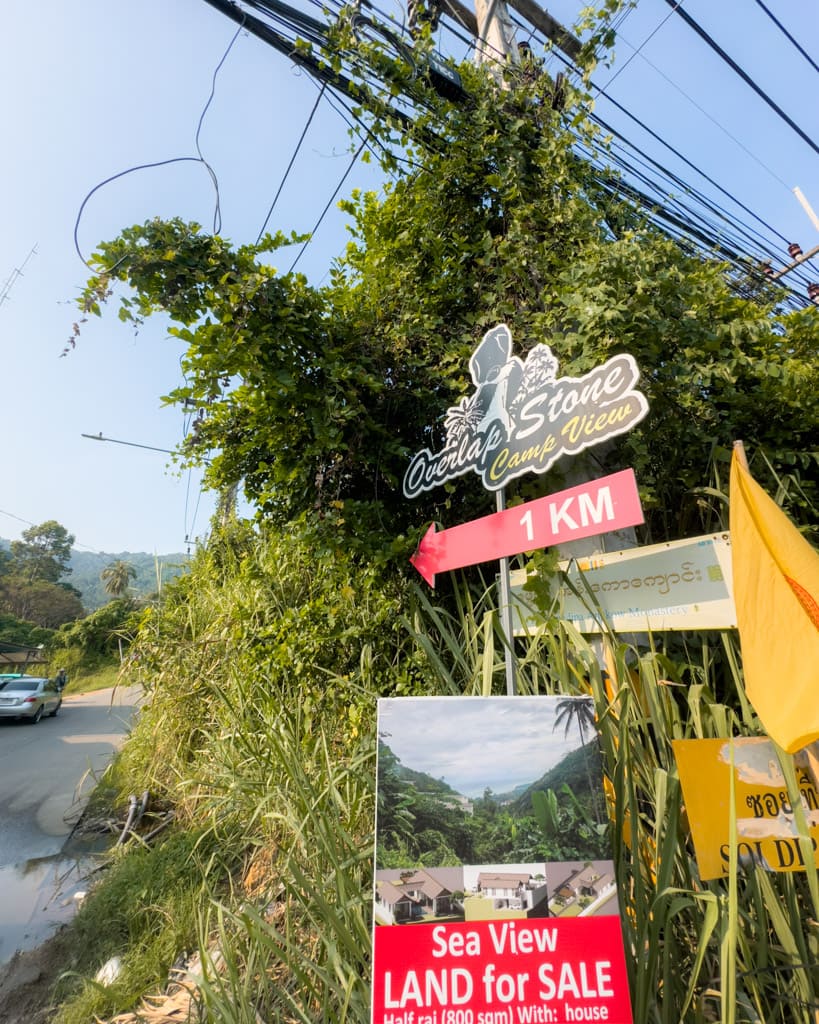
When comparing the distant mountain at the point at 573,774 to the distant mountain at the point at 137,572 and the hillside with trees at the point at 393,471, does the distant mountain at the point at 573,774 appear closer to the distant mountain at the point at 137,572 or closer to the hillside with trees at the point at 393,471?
the hillside with trees at the point at 393,471

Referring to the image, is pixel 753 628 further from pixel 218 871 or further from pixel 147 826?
pixel 147 826

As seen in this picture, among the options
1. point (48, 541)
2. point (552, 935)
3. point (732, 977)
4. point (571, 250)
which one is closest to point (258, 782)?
point (552, 935)

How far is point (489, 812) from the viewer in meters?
1.00

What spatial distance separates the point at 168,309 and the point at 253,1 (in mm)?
2076

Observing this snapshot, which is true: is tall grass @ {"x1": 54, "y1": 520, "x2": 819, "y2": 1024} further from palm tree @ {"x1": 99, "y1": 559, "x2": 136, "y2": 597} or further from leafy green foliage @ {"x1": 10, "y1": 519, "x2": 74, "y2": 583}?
leafy green foliage @ {"x1": 10, "y1": 519, "x2": 74, "y2": 583}

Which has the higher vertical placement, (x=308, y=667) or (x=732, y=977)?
(x=308, y=667)

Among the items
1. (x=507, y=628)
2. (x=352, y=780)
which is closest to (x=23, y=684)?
(x=352, y=780)

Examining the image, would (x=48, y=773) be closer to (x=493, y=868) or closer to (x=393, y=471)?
(x=393, y=471)

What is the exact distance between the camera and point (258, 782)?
2092 millimetres

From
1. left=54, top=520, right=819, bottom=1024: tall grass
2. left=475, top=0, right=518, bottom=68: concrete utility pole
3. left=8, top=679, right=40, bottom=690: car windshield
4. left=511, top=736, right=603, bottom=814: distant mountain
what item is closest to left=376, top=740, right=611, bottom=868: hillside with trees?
left=511, top=736, right=603, bottom=814: distant mountain

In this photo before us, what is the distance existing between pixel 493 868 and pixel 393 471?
79.6 inches

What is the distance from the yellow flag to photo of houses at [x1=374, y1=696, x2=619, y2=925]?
36 centimetres

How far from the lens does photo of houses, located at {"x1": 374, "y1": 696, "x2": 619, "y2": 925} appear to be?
0.92 meters

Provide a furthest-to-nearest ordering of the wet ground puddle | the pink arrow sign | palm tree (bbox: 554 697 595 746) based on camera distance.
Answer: the wet ground puddle < the pink arrow sign < palm tree (bbox: 554 697 595 746)
